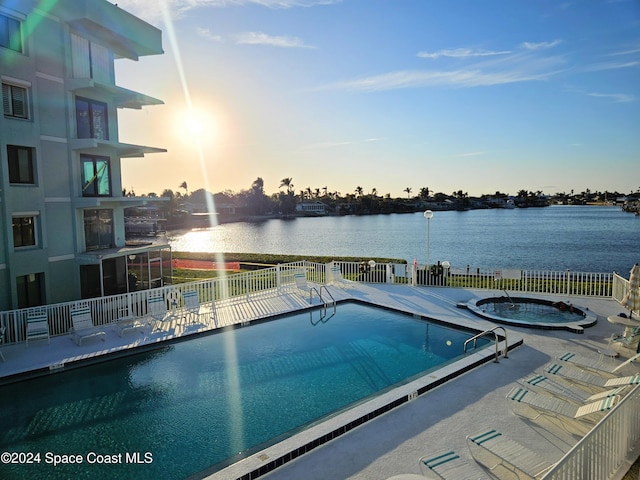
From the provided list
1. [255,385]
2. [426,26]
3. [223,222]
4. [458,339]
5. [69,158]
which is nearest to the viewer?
[255,385]

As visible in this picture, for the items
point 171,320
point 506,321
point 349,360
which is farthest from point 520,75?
point 171,320

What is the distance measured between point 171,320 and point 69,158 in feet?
21.4

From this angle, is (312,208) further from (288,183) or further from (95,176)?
(95,176)

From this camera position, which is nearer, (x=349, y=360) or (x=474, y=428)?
(x=474, y=428)

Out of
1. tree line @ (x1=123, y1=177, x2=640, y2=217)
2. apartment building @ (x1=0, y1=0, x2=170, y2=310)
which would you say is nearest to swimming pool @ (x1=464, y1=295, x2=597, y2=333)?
apartment building @ (x1=0, y1=0, x2=170, y2=310)

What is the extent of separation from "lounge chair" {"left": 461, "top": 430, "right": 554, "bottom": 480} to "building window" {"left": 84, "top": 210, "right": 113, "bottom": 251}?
45.2 feet

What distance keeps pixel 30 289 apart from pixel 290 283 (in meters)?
8.62

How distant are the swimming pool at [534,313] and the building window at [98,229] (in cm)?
1293

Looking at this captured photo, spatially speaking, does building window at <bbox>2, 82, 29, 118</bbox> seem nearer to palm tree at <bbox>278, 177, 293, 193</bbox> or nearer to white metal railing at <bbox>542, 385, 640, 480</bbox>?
white metal railing at <bbox>542, 385, 640, 480</bbox>

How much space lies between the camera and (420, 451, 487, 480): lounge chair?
476 cm

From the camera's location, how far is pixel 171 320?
1219 cm

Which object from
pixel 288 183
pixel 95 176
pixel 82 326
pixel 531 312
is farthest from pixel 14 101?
Answer: pixel 288 183

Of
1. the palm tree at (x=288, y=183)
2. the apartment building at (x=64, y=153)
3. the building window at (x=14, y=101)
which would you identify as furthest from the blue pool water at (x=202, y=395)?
the palm tree at (x=288, y=183)

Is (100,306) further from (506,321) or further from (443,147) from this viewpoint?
(443,147)
